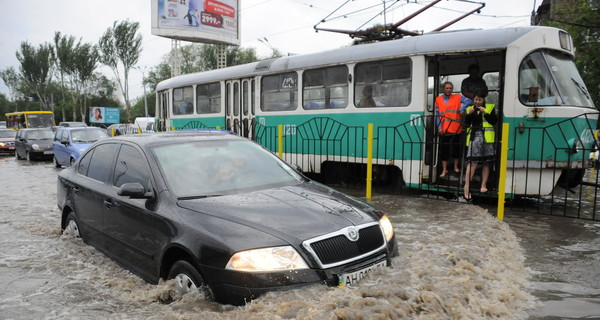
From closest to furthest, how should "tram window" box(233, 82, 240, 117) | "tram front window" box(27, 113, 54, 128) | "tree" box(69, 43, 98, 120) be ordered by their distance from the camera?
"tram window" box(233, 82, 240, 117) → "tram front window" box(27, 113, 54, 128) → "tree" box(69, 43, 98, 120)

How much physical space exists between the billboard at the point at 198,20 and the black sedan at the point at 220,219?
33.5 m

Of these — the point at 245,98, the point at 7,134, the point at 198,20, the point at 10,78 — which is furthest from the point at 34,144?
the point at 10,78

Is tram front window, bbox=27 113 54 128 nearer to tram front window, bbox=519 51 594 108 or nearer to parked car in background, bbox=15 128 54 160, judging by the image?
parked car in background, bbox=15 128 54 160

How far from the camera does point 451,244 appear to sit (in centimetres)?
510

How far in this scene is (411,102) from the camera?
8.82 m

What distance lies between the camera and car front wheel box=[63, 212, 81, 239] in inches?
223

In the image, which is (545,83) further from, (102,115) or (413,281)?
(102,115)

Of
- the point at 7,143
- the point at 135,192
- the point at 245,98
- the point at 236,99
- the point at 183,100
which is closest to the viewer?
the point at 135,192

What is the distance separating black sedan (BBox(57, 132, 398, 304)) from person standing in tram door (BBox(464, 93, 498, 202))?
398 centimetres

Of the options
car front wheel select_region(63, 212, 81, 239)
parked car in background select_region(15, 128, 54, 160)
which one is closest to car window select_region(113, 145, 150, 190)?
car front wheel select_region(63, 212, 81, 239)

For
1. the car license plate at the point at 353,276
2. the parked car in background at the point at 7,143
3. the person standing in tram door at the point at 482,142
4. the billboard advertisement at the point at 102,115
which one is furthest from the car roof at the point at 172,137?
the billboard advertisement at the point at 102,115

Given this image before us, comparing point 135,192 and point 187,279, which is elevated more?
point 135,192

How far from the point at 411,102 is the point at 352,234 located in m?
5.80

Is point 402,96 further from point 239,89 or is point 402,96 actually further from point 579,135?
point 239,89
